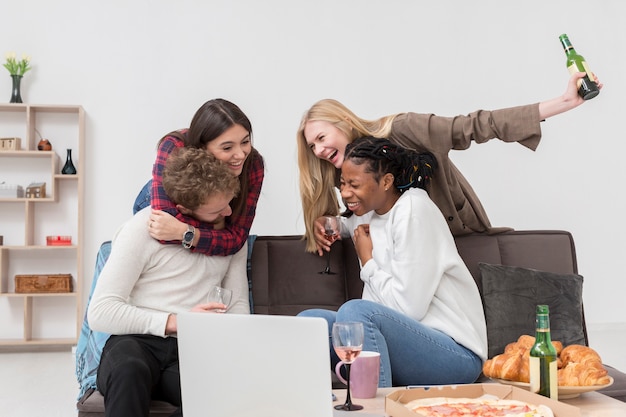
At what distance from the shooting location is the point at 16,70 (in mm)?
5367

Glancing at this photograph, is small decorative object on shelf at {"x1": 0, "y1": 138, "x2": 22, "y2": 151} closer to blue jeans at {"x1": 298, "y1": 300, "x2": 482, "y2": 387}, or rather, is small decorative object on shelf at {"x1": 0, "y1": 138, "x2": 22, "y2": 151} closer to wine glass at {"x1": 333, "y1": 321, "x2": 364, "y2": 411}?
blue jeans at {"x1": 298, "y1": 300, "x2": 482, "y2": 387}

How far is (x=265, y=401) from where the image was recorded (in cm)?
145

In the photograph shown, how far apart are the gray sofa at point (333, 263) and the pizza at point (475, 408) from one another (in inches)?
45.4

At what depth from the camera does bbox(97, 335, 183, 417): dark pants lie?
186cm

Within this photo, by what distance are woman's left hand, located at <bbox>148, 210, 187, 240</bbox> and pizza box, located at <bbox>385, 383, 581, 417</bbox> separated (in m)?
0.95

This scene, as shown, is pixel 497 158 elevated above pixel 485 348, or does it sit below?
above

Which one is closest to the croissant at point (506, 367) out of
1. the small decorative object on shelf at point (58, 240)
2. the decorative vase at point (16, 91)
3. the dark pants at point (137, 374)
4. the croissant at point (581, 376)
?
the croissant at point (581, 376)

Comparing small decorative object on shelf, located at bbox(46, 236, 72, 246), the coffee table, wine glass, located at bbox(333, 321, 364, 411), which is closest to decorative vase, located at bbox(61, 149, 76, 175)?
small decorative object on shelf, located at bbox(46, 236, 72, 246)

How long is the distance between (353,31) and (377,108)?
0.66 m

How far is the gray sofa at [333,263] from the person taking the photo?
108 inches

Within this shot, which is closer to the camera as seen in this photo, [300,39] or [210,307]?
[210,307]

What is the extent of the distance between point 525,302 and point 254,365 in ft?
4.72

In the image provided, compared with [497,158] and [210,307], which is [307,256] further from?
[497,158]

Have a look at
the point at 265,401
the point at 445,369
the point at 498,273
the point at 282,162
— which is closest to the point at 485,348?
the point at 445,369
